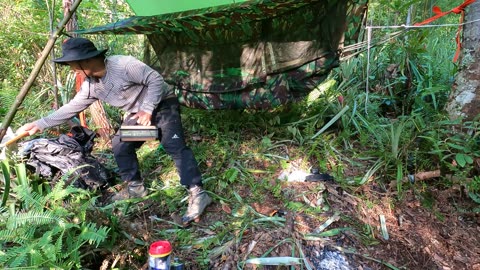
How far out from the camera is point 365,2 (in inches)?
82.3

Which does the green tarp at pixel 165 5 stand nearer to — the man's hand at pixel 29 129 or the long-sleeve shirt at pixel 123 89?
the long-sleeve shirt at pixel 123 89

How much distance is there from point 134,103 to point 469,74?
6.92 feet

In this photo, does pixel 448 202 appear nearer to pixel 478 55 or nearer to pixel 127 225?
pixel 478 55

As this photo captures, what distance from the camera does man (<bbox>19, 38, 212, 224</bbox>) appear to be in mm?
1995

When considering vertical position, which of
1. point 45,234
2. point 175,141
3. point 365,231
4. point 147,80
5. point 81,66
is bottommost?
point 365,231

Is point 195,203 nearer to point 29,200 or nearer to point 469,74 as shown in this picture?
point 29,200

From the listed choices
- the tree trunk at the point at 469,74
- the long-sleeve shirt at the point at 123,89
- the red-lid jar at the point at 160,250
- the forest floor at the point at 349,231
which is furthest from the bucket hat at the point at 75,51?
the tree trunk at the point at 469,74

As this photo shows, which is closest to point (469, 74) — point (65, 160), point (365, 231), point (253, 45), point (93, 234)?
point (365, 231)

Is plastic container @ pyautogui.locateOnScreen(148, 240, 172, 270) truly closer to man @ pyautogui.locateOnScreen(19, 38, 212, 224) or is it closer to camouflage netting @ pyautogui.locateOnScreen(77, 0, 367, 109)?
man @ pyautogui.locateOnScreen(19, 38, 212, 224)

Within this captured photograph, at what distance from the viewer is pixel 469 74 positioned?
1962mm

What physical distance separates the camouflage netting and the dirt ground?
31.6 inches

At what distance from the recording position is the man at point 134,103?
6.55ft

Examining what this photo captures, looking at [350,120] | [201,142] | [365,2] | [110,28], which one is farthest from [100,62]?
[350,120]

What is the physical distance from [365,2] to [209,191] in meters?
1.63
